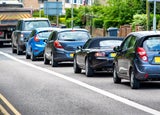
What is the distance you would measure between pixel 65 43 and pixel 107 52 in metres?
6.46

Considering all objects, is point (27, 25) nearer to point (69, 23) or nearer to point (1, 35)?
point (1, 35)

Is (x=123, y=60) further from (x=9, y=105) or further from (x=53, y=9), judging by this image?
(x=53, y=9)

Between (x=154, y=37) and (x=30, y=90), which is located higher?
(x=154, y=37)

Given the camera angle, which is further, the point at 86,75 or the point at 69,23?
the point at 69,23

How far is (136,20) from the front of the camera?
5316 centimetres

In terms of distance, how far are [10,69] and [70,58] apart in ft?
8.31

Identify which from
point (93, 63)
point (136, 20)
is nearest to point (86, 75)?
point (93, 63)

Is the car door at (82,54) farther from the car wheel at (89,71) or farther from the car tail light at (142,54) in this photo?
the car tail light at (142,54)

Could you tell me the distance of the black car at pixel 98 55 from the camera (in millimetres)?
25641

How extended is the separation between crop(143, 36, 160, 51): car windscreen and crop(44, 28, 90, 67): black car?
36.9ft

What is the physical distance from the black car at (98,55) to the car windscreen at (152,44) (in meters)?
4.84

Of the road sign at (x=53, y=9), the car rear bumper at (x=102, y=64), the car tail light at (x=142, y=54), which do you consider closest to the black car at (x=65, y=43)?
the car rear bumper at (x=102, y=64)

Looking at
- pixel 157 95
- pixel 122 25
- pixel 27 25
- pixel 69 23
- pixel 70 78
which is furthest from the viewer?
pixel 69 23

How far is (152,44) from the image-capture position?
68.3 feet
